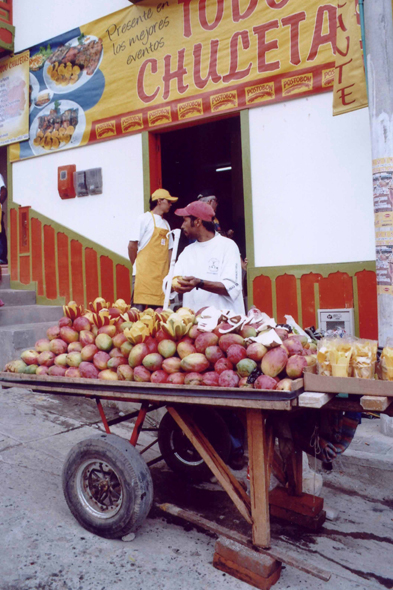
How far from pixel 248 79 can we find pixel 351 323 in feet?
9.89

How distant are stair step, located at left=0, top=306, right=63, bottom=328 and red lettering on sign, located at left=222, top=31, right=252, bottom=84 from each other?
3960mm

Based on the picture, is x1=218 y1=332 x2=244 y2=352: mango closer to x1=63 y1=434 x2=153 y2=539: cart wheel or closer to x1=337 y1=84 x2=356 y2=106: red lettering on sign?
x1=63 y1=434 x2=153 y2=539: cart wheel

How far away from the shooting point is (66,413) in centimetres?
513

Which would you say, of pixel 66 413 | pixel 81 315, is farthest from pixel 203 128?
pixel 81 315

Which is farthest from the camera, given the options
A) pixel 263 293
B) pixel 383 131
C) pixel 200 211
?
pixel 263 293

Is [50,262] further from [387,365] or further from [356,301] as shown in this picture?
[387,365]

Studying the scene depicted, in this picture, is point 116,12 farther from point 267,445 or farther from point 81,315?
point 267,445

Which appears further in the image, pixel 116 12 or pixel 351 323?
pixel 116 12

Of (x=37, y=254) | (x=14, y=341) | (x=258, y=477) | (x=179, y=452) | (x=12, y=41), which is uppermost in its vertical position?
(x=12, y=41)

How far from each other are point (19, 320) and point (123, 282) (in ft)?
5.22

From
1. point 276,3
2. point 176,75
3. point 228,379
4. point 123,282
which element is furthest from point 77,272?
point 228,379

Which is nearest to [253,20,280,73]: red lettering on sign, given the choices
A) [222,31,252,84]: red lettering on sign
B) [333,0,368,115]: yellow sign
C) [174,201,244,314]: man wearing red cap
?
[222,31,252,84]: red lettering on sign

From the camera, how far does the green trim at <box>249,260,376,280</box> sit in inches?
195

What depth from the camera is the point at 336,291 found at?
5102mm
